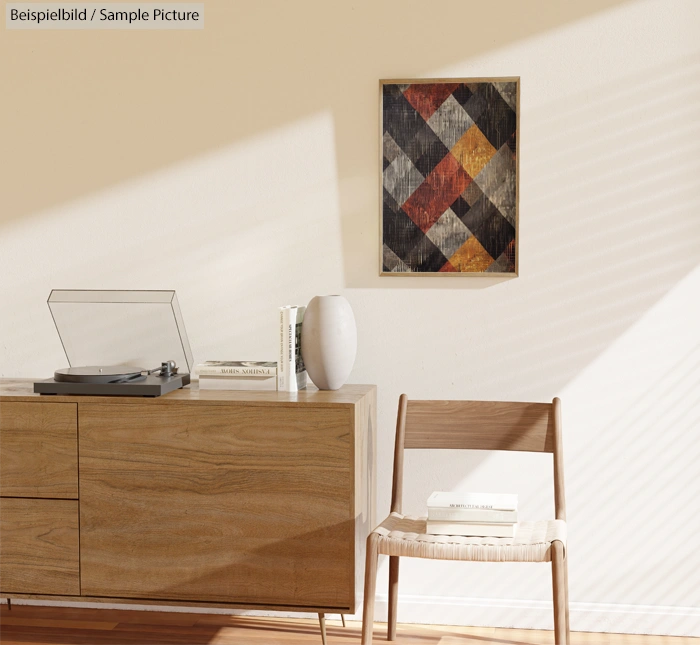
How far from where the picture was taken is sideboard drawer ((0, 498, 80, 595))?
2.62 meters

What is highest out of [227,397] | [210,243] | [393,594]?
[210,243]

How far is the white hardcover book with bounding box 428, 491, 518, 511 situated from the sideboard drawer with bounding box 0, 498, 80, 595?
1062 mm

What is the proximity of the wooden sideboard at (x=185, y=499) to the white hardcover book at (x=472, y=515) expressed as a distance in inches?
10.1

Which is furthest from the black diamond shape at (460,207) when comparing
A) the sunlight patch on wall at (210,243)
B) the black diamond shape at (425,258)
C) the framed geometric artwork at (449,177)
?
the sunlight patch on wall at (210,243)

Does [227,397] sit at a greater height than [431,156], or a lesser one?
lesser

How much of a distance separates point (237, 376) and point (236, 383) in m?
0.02

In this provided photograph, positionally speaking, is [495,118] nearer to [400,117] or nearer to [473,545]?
[400,117]

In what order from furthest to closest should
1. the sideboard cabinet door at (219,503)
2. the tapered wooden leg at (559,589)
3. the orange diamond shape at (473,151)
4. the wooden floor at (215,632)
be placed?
the orange diamond shape at (473,151) < the wooden floor at (215,632) < the sideboard cabinet door at (219,503) < the tapered wooden leg at (559,589)

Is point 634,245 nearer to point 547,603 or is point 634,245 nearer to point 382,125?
point 382,125

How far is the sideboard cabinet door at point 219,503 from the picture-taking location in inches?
99.4

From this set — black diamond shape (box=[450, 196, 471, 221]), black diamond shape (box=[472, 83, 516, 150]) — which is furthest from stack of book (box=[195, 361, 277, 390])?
black diamond shape (box=[472, 83, 516, 150])

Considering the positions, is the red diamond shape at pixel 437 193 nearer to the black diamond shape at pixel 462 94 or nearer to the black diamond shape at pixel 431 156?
the black diamond shape at pixel 431 156

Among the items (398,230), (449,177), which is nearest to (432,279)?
(398,230)

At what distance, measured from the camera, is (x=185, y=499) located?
2.57 m
